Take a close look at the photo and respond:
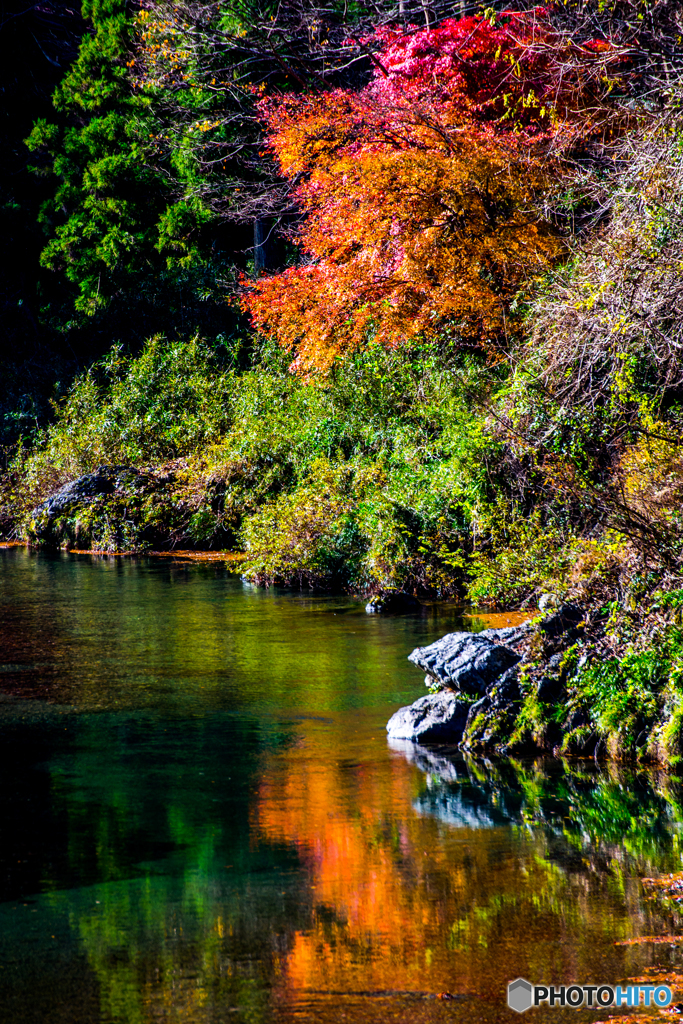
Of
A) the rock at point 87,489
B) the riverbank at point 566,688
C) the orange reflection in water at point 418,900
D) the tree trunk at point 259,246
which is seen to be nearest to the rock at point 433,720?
the riverbank at point 566,688

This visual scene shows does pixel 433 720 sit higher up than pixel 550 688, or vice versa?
pixel 550 688

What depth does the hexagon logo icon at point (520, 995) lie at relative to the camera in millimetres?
4422

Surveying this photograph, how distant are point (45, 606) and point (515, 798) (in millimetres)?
8386

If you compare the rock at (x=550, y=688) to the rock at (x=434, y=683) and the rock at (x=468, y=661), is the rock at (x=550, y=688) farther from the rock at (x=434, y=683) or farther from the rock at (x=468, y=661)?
the rock at (x=434, y=683)

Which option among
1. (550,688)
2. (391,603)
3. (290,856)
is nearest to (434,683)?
(550,688)

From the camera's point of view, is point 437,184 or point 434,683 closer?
point 434,683

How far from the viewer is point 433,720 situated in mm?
8188

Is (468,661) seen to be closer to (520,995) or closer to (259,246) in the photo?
(520,995)

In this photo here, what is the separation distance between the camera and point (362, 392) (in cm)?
1867

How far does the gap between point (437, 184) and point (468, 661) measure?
1042cm

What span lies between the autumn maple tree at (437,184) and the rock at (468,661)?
8.11m

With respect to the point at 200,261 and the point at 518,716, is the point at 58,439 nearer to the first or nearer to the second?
the point at 200,261

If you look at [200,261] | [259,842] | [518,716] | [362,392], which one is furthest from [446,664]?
[200,261]

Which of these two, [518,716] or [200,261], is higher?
[200,261]
